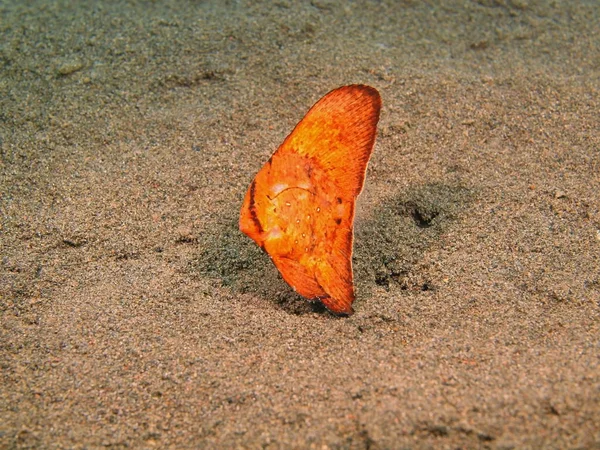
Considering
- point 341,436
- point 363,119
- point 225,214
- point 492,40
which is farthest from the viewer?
point 492,40

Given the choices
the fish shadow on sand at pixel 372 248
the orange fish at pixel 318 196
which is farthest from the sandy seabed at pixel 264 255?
the orange fish at pixel 318 196

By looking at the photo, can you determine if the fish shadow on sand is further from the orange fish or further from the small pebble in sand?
the small pebble in sand

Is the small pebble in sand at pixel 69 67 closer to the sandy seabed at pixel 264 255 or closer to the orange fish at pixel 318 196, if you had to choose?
the sandy seabed at pixel 264 255

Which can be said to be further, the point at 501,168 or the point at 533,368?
the point at 501,168

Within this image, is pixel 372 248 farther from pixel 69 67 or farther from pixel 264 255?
pixel 69 67

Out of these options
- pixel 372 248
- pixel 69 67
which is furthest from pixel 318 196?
pixel 69 67

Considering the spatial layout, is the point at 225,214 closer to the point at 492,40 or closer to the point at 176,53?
the point at 176,53

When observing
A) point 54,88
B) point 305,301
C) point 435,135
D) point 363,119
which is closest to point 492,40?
point 435,135
